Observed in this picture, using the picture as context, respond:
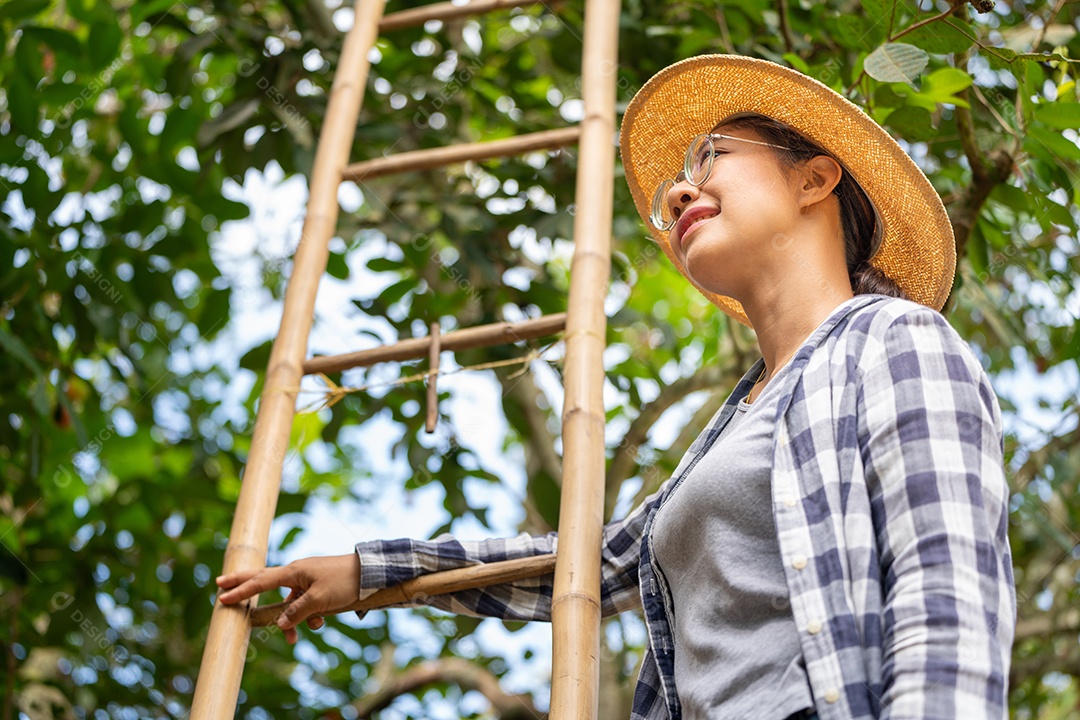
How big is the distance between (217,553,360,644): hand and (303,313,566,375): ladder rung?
40 cm

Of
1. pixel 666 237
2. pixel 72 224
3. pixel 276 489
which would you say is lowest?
pixel 276 489

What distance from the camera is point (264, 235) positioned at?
15.6 feet

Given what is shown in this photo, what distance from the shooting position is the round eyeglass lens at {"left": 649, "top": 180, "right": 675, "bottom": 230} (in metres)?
1.73

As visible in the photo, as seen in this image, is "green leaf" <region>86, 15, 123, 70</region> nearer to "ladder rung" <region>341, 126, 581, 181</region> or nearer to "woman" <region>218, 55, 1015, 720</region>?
"ladder rung" <region>341, 126, 581, 181</region>

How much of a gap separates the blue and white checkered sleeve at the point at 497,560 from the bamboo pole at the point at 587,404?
0.05 meters

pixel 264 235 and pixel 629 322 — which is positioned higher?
pixel 264 235

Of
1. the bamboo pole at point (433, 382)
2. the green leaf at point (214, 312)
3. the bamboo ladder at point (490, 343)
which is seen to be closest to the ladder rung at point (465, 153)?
the bamboo ladder at point (490, 343)

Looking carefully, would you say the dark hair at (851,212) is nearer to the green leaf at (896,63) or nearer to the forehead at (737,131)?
the forehead at (737,131)

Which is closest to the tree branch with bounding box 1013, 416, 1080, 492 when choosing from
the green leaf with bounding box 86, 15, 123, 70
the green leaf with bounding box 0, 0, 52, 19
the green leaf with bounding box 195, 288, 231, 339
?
the green leaf with bounding box 195, 288, 231, 339

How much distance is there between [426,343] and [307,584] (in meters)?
0.48

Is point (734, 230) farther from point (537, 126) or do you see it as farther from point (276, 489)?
point (537, 126)

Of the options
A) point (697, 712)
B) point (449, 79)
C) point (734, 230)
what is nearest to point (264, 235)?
point (449, 79)

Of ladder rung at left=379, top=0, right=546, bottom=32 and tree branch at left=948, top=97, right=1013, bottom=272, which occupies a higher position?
ladder rung at left=379, top=0, right=546, bottom=32

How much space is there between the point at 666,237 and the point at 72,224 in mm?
1817
